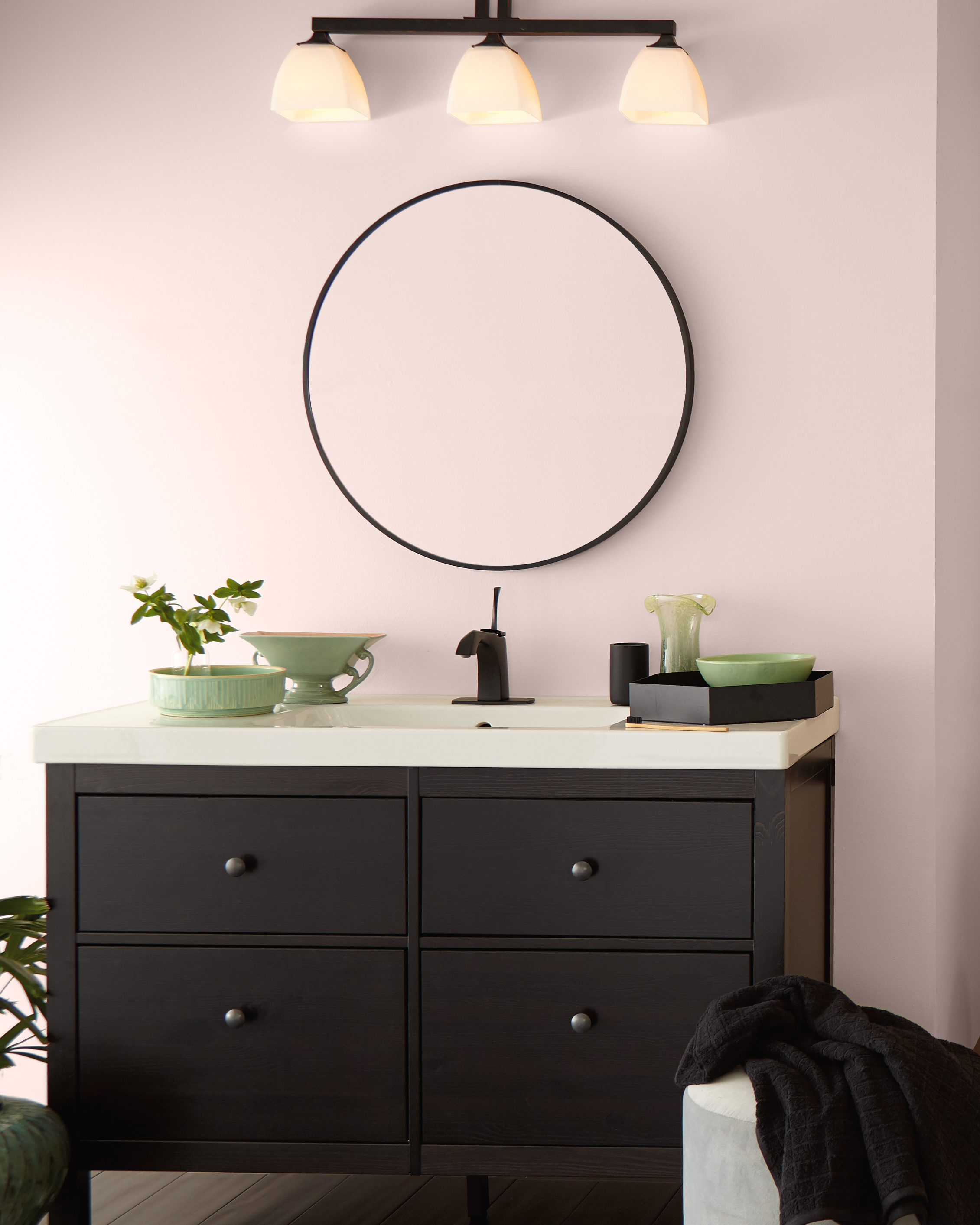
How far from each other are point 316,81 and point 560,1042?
1.68m

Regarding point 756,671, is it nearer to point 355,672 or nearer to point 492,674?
point 492,674

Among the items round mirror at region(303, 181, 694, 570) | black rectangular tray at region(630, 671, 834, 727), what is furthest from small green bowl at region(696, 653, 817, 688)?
round mirror at region(303, 181, 694, 570)

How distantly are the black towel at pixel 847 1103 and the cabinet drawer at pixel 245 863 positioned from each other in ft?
1.67

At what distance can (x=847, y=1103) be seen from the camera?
4.25ft

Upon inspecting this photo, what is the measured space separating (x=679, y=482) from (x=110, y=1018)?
4.32 feet

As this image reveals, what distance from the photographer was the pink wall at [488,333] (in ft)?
6.56

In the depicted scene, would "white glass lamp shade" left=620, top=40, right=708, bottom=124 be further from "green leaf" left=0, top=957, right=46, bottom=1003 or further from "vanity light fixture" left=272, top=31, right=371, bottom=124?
"green leaf" left=0, top=957, right=46, bottom=1003

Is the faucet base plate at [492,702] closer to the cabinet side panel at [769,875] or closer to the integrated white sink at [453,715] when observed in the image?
the integrated white sink at [453,715]

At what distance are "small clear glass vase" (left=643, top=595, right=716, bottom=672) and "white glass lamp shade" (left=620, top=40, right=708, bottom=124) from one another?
2.82 feet

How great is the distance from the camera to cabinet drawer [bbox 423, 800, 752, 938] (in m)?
1.58

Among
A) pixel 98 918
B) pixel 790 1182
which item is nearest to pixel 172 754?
pixel 98 918

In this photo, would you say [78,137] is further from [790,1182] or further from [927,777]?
[790,1182]

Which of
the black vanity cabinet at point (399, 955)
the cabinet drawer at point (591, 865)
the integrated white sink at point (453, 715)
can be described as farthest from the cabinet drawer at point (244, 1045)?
the integrated white sink at point (453, 715)

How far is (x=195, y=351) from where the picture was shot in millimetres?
2150
